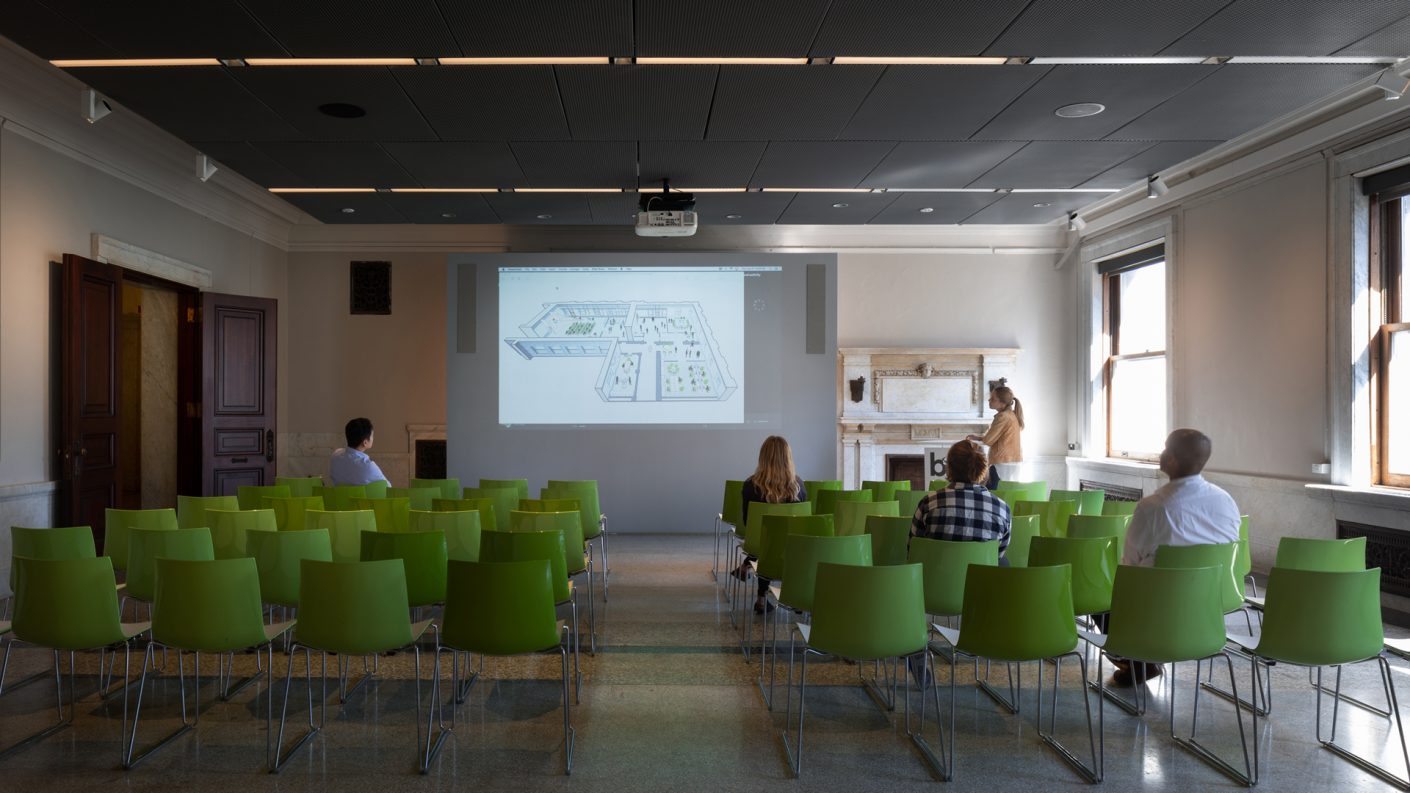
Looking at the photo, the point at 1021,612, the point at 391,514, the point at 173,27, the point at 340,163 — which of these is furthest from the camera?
the point at 340,163

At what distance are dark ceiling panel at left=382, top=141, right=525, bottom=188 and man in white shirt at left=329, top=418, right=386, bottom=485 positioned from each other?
199 centimetres

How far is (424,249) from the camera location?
34.6 feet

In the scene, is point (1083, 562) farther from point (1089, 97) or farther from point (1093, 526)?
point (1089, 97)

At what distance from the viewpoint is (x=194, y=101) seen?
5.25 meters

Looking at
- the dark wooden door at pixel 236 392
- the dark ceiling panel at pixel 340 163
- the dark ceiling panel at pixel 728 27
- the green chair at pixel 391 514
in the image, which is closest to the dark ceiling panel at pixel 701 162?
the dark ceiling panel at pixel 728 27

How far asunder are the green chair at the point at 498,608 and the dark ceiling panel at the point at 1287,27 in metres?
4.15

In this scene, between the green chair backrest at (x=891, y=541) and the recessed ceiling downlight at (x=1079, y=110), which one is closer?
the green chair backrest at (x=891, y=541)

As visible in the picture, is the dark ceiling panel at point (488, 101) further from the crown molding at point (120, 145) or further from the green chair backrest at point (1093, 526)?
the green chair backrest at point (1093, 526)

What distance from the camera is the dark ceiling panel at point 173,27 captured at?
4047mm

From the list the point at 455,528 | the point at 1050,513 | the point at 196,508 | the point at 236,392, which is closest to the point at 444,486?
the point at 196,508

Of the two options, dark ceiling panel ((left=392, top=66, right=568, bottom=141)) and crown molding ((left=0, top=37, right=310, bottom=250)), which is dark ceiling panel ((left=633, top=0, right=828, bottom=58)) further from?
crown molding ((left=0, top=37, right=310, bottom=250))

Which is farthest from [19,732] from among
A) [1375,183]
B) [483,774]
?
[1375,183]

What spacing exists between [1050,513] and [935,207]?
3834 mm

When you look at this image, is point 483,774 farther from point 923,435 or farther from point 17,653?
point 923,435
